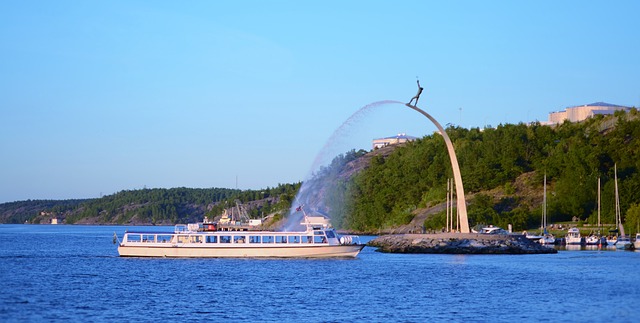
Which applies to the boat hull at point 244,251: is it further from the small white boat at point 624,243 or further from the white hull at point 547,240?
the small white boat at point 624,243

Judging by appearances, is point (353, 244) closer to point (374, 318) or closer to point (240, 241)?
point (240, 241)

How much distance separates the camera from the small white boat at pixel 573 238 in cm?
13588

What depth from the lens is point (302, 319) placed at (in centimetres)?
5241

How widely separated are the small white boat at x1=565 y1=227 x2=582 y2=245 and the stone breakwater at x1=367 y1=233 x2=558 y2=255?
853 inches

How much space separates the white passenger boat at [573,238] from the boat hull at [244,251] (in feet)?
163

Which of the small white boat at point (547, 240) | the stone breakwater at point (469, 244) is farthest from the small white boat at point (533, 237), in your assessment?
the stone breakwater at point (469, 244)

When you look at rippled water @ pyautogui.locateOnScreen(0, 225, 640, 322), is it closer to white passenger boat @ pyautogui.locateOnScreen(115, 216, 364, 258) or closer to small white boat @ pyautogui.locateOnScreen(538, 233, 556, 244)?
white passenger boat @ pyautogui.locateOnScreen(115, 216, 364, 258)

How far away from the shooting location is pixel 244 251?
98.8 meters

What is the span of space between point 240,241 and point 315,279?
→ 24.0m

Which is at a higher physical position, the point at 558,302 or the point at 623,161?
the point at 623,161

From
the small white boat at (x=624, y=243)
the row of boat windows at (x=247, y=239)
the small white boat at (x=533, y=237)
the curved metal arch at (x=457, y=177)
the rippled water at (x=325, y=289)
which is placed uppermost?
the curved metal arch at (x=457, y=177)

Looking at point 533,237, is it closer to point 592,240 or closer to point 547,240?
point 547,240

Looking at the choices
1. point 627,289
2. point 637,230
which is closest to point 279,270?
point 627,289

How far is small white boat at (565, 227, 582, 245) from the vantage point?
136 meters
